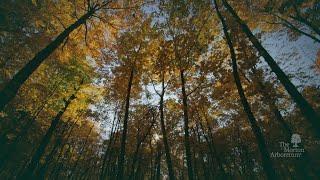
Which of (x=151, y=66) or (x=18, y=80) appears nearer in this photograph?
(x=18, y=80)

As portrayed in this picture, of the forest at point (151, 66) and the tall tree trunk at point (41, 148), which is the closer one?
the forest at point (151, 66)

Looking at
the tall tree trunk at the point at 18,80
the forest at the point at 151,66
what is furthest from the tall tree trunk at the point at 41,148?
the tall tree trunk at the point at 18,80

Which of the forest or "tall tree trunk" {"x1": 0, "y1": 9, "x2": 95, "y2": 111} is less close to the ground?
the forest

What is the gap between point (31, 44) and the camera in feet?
41.2

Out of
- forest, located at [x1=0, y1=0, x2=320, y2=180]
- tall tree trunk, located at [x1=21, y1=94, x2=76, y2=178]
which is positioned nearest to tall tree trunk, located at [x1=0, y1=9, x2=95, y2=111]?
forest, located at [x1=0, y1=0, x2=320, y2=180]

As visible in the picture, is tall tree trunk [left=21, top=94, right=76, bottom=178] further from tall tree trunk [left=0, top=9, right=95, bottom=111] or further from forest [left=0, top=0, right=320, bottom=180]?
tall tree trunk [left=0, top=9, right=95, bottom=111]

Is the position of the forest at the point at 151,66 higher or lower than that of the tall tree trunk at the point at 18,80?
higher

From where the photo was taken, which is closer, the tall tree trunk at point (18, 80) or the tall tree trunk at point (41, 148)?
the tall tree trunk at point (18, 80)

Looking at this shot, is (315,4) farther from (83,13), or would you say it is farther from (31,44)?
(31,44)

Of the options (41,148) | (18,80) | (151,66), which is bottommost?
(18,80)

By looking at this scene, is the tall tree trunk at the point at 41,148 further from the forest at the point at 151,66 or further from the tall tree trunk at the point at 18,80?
the tall tree trunk at the point at 18,80

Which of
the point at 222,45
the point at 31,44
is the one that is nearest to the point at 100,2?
the point at 31,44

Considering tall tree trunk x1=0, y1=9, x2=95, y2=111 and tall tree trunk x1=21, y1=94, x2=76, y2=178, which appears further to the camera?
tall tree trunk x1=21, y1=94, x2=76, y2=178

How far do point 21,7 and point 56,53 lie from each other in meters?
3.05
